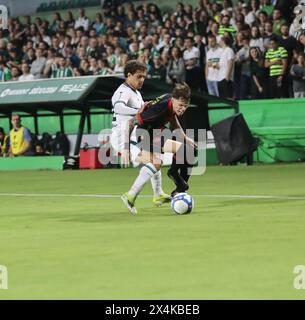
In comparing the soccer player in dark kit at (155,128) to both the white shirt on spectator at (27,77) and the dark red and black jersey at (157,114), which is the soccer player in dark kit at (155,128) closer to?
the dark red and black jersey at (157,114)

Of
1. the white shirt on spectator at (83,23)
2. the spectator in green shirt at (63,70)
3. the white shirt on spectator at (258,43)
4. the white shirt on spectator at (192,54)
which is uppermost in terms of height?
the white shirt on spectator at (258,43)

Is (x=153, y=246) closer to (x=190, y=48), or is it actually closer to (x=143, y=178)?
(x=143, y=178)

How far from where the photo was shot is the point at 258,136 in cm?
2711

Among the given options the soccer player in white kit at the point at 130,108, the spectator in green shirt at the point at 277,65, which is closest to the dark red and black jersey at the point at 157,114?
the soccer player in white kit at the point at 130,108

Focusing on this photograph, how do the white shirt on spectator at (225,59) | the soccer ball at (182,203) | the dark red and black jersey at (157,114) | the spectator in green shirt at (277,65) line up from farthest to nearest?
the white shirt on spectator at (225,59), the spectator in green shirt at (277,65), the dark red and black jersey at (157,114), the soccer ball at (182,203)

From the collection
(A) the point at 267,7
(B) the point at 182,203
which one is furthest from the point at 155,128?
(A) the point at 267,7

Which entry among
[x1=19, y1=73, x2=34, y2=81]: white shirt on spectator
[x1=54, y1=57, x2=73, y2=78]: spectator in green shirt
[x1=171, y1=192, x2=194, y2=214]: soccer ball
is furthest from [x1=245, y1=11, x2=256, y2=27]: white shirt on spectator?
[x1=171, y1=192, x2=194, y2=214]: soccer ball

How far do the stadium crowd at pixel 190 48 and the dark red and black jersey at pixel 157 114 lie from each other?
40.8 ft

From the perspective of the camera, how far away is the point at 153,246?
1040 centimetres

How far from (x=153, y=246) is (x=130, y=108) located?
5.82 meters

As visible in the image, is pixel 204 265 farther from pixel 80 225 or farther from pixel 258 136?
pixel 258 136

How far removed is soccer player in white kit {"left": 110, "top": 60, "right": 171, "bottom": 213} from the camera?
1523 centimetres

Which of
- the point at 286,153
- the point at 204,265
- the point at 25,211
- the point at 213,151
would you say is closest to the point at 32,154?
the point at 213,151

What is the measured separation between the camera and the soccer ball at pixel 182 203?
1371 centimetres
